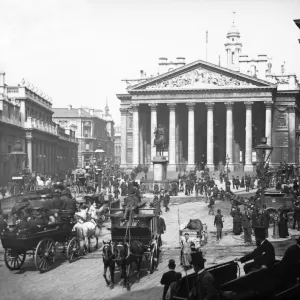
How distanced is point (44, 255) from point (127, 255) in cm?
351

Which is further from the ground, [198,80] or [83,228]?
[198,80]

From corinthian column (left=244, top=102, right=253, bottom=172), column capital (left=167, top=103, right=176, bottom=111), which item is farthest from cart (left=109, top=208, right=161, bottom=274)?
column capital (left=167, top=103, right=176, bottom=111)

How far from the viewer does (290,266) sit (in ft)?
37.2

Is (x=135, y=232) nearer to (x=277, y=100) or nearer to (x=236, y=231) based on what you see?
(x=236, y=231)

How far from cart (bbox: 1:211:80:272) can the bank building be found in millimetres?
50288

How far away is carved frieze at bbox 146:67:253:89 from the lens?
73375mm

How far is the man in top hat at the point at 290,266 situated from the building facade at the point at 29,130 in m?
48.0

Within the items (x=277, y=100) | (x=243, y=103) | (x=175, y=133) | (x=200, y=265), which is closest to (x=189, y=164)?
(x=175, y=133)

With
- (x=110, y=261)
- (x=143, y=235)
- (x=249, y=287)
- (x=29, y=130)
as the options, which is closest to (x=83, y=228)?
(x=143, y=235)

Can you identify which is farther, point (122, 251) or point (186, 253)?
point (186, 253)

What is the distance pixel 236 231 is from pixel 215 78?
49.4 metres

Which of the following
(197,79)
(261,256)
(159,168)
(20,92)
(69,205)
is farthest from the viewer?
(197,79)

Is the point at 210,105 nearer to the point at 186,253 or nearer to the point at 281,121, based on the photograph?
the point at 281,121

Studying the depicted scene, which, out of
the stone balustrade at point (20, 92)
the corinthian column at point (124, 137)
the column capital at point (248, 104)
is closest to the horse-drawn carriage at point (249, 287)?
the stone balustrade at point (20, 92)
